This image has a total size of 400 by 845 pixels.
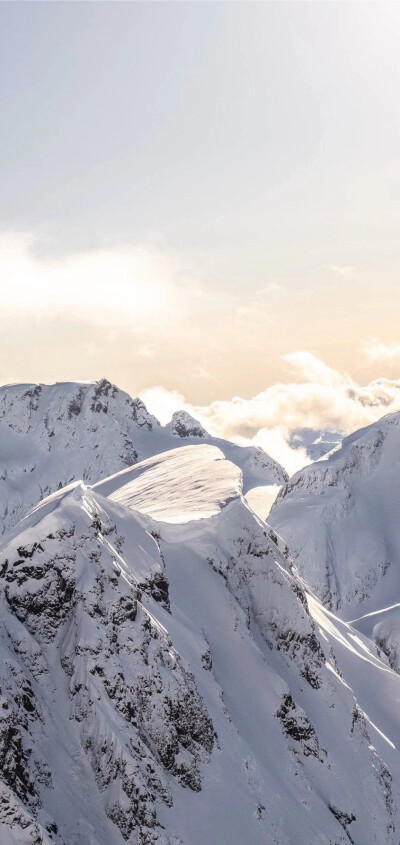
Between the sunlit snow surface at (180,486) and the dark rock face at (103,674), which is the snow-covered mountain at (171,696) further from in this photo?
the sunlit snow surface at (180,486)

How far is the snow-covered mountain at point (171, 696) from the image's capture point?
52.0 metres

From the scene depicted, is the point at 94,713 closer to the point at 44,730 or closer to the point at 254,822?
the point at 44,730

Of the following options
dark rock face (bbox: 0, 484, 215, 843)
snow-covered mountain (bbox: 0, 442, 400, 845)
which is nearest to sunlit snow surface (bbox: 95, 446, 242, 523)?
snow-covered mountain (bbox: 0, 442, 400, 845)

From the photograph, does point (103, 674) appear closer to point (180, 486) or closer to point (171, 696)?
point (171, 696)

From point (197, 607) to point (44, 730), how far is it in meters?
22.6

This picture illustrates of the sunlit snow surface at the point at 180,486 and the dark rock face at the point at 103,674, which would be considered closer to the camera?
the dark rock face at the point at 103,674

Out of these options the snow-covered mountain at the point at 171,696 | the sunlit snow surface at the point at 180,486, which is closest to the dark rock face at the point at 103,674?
the snow-covered mountain at the point at 171,696

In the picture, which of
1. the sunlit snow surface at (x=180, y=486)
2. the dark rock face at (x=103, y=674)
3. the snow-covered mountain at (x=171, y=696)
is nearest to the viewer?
the snow-covered mountain at (x=171, y=696)

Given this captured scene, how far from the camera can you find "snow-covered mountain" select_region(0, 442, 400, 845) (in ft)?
171

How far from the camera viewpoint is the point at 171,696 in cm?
5822

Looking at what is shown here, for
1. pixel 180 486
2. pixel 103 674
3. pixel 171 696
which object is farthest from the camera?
pixel 180 486

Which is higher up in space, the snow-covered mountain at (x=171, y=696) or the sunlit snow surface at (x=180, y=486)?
the sunlit snow surface at (x=180, y=486)

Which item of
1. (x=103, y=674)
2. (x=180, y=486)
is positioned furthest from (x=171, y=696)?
(x=180, y=486)

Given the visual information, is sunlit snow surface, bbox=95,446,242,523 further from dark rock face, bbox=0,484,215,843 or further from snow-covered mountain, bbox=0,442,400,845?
dark rock face, bbox=0,484,215,843
